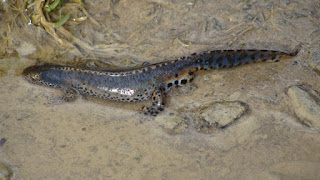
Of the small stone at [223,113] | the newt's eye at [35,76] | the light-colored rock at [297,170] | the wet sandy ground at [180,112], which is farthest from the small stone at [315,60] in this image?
the newt's eye at [35,76]

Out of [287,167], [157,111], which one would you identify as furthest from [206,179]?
[157,111]

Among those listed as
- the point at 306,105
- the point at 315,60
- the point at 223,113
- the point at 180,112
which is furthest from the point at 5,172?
the point at 315,60

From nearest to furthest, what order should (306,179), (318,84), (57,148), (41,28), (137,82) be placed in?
(306,179) < (57,148) < (318,84) < (137,82) < (41,28)

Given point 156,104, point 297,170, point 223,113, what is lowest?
point 297,170

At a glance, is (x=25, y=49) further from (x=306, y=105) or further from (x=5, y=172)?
(x=306, y=105)

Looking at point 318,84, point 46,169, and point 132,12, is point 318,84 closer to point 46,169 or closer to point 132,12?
point 132,12

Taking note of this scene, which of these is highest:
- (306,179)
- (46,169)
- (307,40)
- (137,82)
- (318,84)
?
(307,40)

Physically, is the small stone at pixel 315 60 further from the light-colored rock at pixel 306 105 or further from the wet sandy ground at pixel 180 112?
the light-colored rock at pixel 306 105
